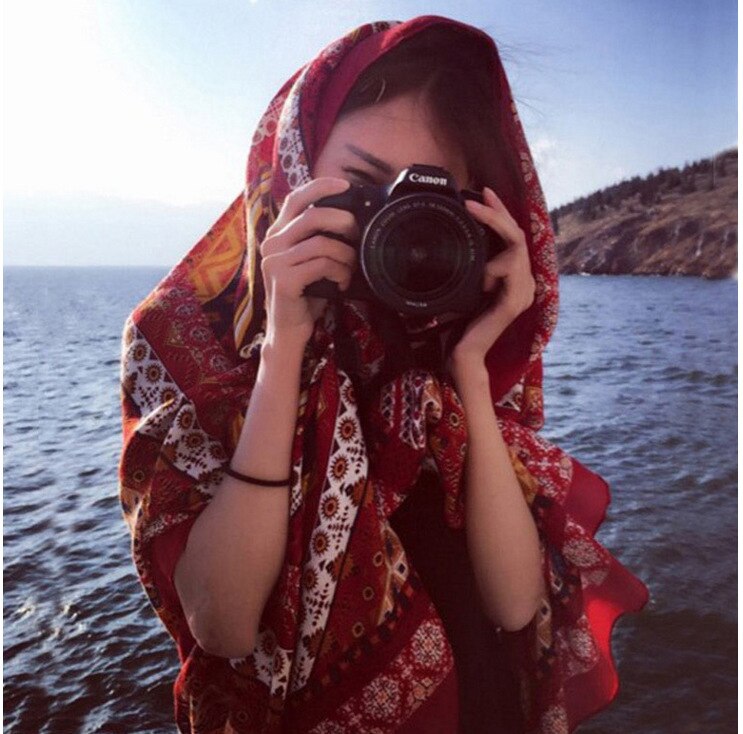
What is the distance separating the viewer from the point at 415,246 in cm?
108

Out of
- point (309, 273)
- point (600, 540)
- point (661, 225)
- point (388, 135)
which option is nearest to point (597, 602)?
point (309, 273)

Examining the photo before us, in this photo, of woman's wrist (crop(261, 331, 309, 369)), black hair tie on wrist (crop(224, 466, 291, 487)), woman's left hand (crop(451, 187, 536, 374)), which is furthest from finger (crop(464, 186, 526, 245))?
black hair tie on wrist (crop(224, 466, 291, 487))

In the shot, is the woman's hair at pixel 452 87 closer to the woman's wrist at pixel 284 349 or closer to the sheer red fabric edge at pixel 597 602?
the woman's wrist at pixel 284 349

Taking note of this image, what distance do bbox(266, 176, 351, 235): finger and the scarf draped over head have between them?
122 mm

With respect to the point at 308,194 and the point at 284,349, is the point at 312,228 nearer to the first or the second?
the point at 308,194

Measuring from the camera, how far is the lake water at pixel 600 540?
3.14 metres

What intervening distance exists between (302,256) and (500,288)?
1.15 ft

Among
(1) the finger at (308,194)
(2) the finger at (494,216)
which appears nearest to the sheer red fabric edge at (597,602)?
(2) the finger at (494,216)

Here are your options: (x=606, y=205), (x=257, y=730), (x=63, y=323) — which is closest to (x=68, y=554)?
(x=257, y=730)

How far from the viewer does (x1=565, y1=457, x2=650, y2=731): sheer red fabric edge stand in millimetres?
1271

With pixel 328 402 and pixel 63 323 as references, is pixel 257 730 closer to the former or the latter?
pixel 328 402

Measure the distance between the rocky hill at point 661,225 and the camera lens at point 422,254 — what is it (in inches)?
104

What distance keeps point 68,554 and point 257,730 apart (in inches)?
162

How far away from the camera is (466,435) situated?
3.60 ft
